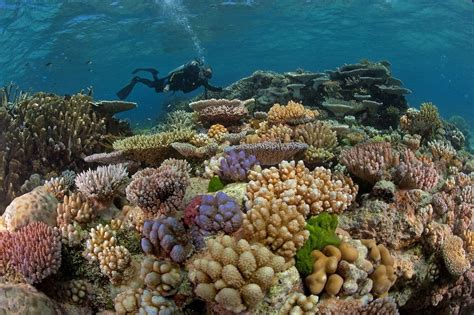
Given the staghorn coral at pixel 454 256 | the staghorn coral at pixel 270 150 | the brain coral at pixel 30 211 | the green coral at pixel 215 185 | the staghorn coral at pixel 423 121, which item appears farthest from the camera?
the staghorn coral at pixel 423 121

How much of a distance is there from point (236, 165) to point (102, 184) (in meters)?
1.86

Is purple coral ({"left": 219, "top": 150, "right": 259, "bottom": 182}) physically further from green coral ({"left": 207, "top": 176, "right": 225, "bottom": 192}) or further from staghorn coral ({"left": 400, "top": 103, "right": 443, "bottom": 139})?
staghorn coral ({"left": 400, "top": 103, "right": 443, "bottom": 139})

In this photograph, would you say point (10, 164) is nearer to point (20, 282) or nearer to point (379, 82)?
point (20, 282)

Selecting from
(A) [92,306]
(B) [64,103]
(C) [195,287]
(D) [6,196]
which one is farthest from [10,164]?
(C) [195,287]

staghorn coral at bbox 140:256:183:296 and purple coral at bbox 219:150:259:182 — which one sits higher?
purple coral at bbox 219:150:259:182

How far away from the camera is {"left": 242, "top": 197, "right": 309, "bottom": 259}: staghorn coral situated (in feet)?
11.8

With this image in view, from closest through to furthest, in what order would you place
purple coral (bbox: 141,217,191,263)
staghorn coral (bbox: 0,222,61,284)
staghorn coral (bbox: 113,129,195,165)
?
purple coral (bbox: 141,217,191,263) → staghorn coral (bbox: 0,222,61,284) → staghorn coral (bbox: 113,129,195,165)

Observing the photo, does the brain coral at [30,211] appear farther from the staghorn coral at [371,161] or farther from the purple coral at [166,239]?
the staghorn coral at [371,161]

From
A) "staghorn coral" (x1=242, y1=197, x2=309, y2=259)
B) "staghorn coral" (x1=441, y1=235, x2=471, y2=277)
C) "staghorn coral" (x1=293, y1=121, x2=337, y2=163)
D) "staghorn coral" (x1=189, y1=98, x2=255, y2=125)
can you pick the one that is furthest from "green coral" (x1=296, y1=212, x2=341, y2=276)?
"staghorn coral" (x1=189, y1=98, x2=255, y2=125)

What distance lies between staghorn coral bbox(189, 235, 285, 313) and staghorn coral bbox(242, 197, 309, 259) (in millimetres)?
243

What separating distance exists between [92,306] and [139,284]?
794mm

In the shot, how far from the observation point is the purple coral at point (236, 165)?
4.87m

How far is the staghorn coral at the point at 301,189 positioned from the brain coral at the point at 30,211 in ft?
9.03

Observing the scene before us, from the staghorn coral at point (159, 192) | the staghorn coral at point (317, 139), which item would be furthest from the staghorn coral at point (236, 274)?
the staghorn coral at point (317, 139)
